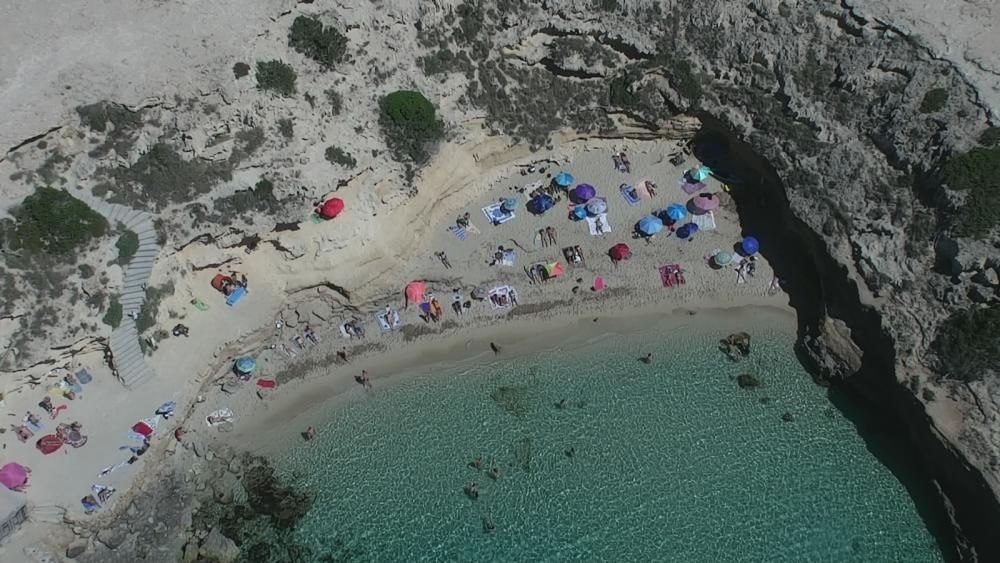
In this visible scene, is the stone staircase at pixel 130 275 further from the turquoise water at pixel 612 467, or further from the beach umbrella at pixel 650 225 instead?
the beach umbrella at pixel 650 225

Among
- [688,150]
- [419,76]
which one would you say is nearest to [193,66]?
[419,76]

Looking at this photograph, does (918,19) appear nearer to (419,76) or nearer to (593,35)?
(593,35)

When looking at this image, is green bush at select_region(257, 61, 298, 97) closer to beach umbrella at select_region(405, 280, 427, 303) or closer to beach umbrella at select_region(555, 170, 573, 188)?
beach umbrella at select_region(405, 280, 427, 303)

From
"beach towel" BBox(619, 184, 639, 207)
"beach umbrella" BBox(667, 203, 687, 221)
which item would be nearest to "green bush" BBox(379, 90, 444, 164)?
"beach towel" BBox(619, 184, 639, 207)

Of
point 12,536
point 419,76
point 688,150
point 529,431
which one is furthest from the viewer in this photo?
point 688,150

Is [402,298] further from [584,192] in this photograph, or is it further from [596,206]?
[596,206]
